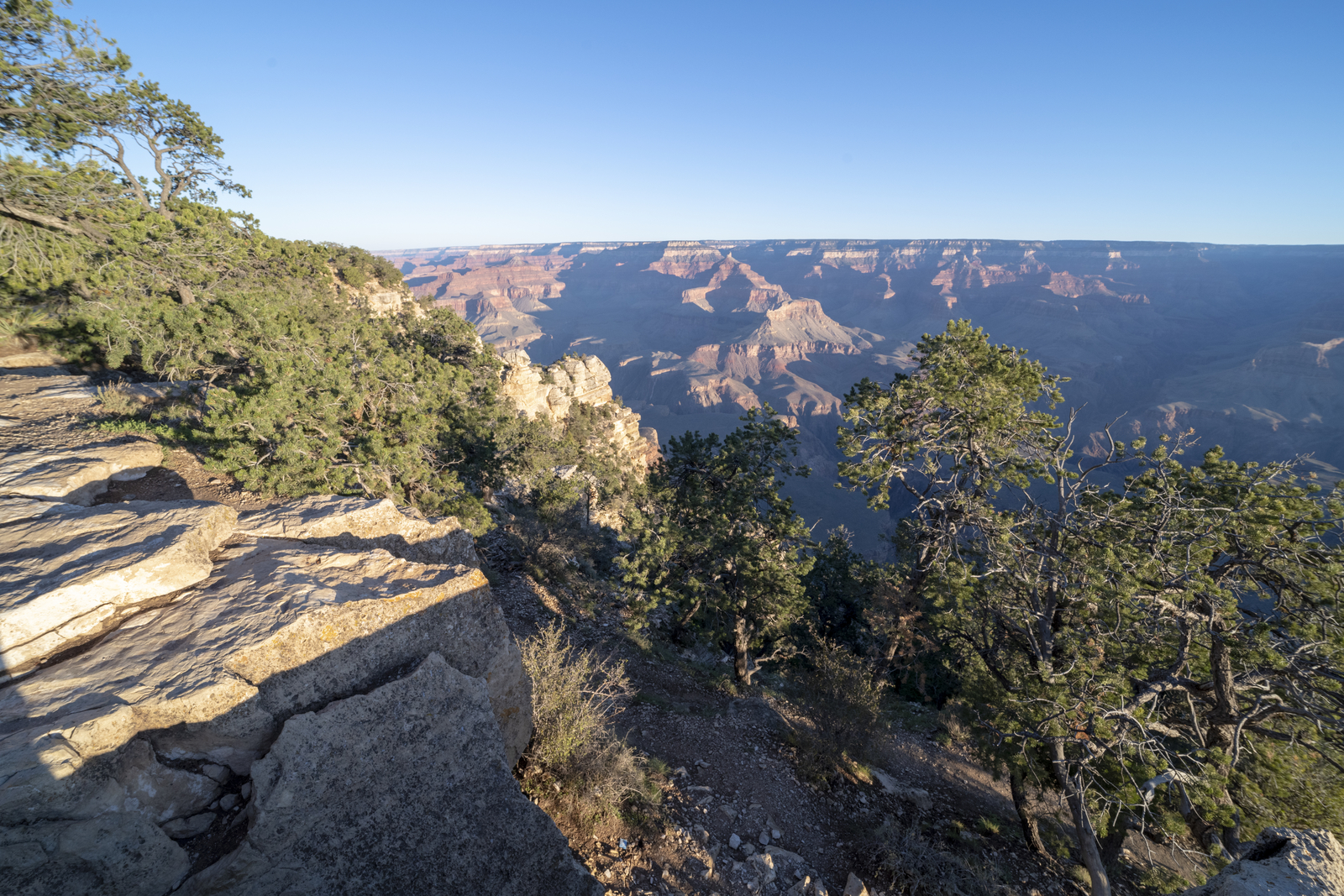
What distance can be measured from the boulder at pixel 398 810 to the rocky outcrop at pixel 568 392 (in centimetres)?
2501

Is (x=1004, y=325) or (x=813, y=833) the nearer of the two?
(x=813, y=833)

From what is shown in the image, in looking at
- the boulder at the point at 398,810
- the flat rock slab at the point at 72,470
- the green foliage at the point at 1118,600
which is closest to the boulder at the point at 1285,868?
the green foliage at the point at 1118,600

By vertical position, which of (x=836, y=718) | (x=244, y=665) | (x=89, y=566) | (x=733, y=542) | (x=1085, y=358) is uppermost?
(x=89, y=566)

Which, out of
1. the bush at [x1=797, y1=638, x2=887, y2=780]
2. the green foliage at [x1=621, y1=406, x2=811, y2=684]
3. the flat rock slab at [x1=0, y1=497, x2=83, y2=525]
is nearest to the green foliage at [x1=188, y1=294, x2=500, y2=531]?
the flat rock slab at [x1=0, y1=497, x2=83, y2=525]

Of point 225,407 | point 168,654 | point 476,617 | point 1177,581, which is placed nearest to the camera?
point 168,654

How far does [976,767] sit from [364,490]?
53.6 feet

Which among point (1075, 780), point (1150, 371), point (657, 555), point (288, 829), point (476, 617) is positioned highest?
point (476, 617)

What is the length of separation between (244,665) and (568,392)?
1262 inches

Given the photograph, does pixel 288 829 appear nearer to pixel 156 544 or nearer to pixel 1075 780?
pixel 156 544

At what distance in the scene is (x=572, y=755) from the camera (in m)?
6.42

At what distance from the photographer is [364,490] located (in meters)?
10.6

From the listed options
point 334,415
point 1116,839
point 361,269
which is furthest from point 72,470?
point 361,269

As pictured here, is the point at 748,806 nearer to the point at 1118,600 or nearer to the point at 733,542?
the point at 733,542

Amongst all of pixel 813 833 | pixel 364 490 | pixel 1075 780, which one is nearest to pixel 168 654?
pixel 364 490
